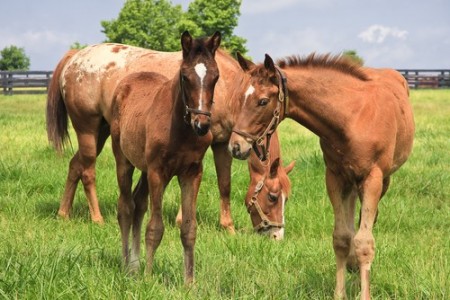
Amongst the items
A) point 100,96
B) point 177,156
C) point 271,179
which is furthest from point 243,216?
point 177,156

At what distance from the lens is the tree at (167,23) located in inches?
1629

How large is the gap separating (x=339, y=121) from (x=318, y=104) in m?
0.17

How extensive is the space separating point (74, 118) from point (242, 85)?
3886mm

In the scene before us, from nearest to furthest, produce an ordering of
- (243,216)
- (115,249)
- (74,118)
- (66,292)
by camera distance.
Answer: (66,292)
(115,249)
(243,216)
(74,118)

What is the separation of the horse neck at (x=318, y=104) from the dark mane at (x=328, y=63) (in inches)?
4.7

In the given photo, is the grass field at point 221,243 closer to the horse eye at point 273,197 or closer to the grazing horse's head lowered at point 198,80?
the horse eye at point 273,197

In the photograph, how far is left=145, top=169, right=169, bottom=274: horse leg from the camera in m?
4.40

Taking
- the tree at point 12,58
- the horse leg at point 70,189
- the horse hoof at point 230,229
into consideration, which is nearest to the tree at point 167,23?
the tree at point 12,58

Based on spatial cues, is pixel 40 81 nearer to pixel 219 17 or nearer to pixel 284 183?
pixel 219 17

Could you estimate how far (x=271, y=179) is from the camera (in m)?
6.38

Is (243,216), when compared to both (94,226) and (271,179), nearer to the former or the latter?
(271,179)

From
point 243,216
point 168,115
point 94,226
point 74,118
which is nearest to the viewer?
point 168,115

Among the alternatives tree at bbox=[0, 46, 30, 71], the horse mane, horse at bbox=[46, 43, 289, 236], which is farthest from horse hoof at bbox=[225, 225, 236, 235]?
tree at bbox=[0, 46, 30, 71]

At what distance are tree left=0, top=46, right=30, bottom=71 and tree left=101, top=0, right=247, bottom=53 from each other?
23.3 meters
